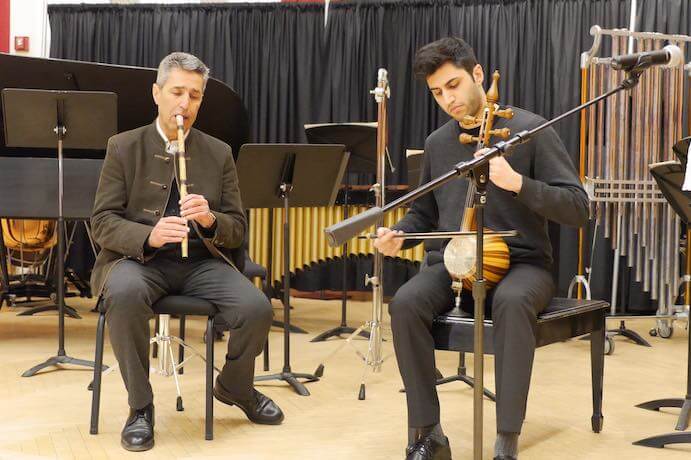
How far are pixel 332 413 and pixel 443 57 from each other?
166 centimetres

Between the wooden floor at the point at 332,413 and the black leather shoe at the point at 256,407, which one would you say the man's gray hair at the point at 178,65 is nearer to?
the black leather shoe at the point at 256,407

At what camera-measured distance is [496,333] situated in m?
2.92

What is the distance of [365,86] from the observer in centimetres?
793

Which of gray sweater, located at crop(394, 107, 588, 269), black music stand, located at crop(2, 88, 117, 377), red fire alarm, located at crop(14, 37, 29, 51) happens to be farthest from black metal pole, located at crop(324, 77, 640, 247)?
red fire alarm, located at crop(14, 37, 29, 51)

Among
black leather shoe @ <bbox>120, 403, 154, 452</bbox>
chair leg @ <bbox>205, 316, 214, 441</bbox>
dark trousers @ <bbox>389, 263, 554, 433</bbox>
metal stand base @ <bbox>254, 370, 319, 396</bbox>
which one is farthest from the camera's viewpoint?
metal stand base @ <bbox>254, 370, 319, 396</bbox>

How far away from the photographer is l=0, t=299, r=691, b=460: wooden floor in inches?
128

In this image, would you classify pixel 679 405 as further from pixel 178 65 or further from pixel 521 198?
pixel 178 65

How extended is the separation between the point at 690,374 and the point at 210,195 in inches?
83.9

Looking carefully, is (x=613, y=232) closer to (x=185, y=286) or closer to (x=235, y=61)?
(x=185, y=286)

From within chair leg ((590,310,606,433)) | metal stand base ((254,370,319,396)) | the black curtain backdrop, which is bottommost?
metal stand base ((254,370,319,396))

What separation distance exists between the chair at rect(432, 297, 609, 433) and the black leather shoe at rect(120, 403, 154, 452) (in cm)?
113

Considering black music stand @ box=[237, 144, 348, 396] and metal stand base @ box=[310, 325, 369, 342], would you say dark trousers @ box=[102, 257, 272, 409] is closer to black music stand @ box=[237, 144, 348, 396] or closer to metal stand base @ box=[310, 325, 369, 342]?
black music stand @ box=[237, 144, 348, 396]

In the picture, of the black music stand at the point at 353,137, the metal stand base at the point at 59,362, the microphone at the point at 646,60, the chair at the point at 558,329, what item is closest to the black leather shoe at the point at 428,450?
the chair at the point at 558,329

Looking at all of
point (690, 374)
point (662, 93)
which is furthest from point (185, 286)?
point (662, 93)
